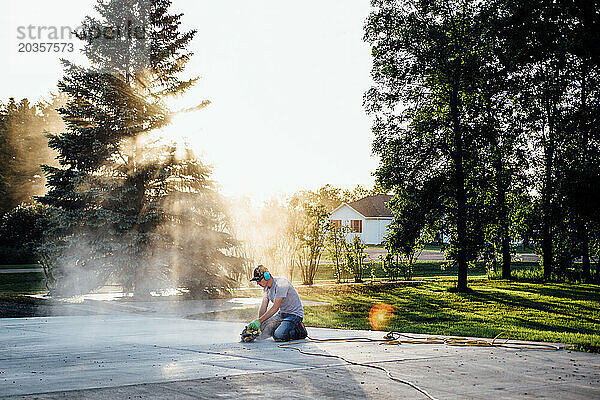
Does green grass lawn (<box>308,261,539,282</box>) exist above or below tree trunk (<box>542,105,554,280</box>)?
below

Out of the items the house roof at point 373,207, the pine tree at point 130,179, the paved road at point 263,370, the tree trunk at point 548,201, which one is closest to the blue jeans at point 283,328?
the paved road at point 263,370

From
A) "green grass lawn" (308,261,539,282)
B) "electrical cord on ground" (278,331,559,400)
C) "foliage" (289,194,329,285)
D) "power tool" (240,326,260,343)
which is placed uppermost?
"foliage" (289,194,329,285)

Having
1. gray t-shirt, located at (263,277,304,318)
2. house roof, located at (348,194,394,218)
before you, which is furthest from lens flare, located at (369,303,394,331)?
house roof, located at (348,194,394,218)

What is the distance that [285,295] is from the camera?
473 inches

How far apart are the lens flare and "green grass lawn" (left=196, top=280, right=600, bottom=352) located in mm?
193

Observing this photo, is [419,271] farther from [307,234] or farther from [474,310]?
[474,310]

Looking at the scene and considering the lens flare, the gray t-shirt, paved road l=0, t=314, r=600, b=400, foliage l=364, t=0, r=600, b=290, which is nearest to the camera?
paved road l=0, t=314, r=600, b=400

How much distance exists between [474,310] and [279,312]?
11.0m

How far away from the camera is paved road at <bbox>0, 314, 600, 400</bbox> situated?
7.33m

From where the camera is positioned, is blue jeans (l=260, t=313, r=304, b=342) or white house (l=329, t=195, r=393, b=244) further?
white house (l=329, t=195, r=393, b=244)

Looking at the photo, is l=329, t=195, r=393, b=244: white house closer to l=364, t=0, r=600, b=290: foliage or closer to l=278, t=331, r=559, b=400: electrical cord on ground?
l=364, t=0, r=600, b=290: foliage

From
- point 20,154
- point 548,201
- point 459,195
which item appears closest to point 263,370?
point 548,201

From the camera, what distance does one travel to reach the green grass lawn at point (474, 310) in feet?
49.8

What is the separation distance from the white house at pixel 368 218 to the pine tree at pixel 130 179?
59615 mm
